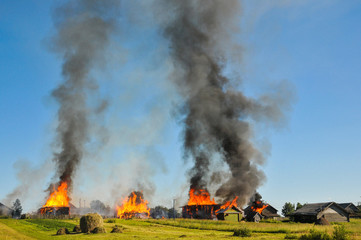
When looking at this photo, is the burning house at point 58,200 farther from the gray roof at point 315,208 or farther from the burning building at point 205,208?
the gray roof at point 315,208

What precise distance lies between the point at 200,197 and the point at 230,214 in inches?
690

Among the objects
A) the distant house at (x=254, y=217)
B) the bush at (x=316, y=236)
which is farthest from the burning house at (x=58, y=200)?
the bush at (x=316, y=236)

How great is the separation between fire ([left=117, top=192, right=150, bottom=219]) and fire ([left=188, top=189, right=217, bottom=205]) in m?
19.5

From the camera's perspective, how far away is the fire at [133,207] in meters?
103

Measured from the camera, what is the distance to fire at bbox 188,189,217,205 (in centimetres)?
9775

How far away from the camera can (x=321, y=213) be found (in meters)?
67.2

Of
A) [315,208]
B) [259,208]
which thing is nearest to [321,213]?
[315,208]

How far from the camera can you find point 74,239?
1235 inches

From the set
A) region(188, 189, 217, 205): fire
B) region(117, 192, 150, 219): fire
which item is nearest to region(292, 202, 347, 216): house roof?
region(188, 189, 217, 205): fire

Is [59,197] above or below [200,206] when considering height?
above

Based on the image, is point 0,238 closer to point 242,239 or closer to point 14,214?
point 242,239

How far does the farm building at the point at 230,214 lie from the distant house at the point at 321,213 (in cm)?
1605

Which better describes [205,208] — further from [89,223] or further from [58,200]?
[89,223]

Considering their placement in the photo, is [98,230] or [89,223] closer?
[98,230]
